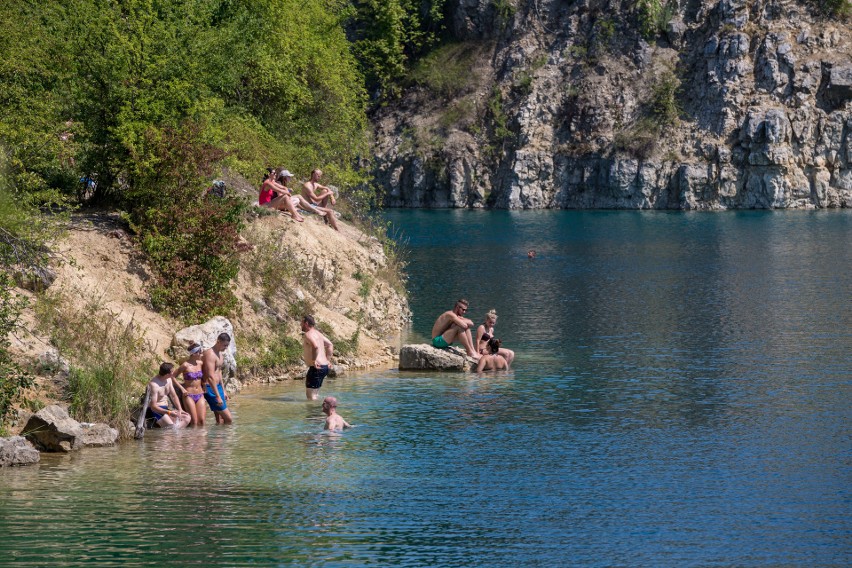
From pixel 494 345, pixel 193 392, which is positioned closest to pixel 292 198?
pixel 494 345

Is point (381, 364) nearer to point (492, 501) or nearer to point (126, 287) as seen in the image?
point (126, 287)

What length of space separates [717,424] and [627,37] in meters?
118

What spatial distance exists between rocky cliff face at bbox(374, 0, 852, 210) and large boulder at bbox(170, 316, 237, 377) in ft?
334

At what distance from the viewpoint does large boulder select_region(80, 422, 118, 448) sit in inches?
906

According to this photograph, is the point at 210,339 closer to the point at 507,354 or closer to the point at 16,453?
the point at 16,453

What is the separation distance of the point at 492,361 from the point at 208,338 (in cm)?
808

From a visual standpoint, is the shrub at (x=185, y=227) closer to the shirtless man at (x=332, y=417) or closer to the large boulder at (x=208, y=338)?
the large boulder at (x=208, y=338)

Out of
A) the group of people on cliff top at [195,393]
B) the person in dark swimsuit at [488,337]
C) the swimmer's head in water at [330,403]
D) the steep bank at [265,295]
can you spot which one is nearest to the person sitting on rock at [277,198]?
the steep bank at [265,295]

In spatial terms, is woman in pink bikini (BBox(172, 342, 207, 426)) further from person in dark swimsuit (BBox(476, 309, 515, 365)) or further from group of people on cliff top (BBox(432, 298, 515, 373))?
person in dark swimsuit (BBox(476, 309, 515, 365))

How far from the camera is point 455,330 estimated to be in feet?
108

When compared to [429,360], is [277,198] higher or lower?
higher

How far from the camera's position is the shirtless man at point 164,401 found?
80.5ft

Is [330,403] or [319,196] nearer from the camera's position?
[330,403]

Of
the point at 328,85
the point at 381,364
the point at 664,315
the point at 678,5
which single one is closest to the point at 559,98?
the point at 678,5
